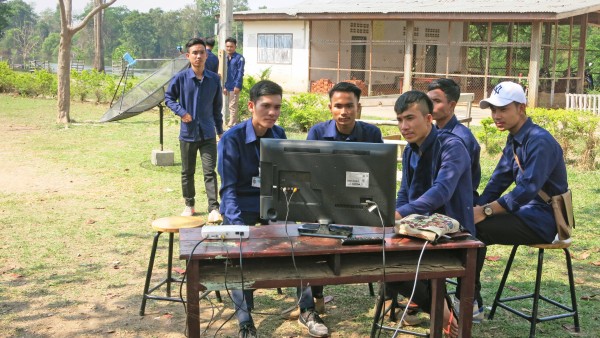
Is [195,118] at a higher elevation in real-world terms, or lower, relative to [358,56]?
lower

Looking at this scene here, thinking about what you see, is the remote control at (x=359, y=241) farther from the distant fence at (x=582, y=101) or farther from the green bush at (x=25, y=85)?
the green bush at (x=25, y=85)

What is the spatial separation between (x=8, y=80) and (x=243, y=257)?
24902mm

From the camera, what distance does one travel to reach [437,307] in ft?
14.0

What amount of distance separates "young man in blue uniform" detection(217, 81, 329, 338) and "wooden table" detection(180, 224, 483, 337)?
0.77m

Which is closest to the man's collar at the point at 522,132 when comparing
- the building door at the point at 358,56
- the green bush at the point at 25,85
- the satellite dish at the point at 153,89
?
the satellite dish at the point at 153,89

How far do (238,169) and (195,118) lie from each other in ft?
11.4

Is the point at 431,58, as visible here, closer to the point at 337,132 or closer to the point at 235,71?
the point at 235,71

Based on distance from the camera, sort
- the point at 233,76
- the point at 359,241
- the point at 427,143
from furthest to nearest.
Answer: the point at 233,76, the point at 427,143, the point at 359,241

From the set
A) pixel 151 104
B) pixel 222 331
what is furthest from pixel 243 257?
pixel 151 104

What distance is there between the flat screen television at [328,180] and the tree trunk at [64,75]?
14689 mm

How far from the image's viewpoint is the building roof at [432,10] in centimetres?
2084

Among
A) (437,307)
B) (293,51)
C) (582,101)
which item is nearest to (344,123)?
(437,307)

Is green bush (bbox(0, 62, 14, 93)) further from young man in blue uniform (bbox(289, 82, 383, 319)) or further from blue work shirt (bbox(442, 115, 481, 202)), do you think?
blue work shirt (bbox(442, 115, 481, 202))

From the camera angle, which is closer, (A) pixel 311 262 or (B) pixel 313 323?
(A) pixel 311 262
